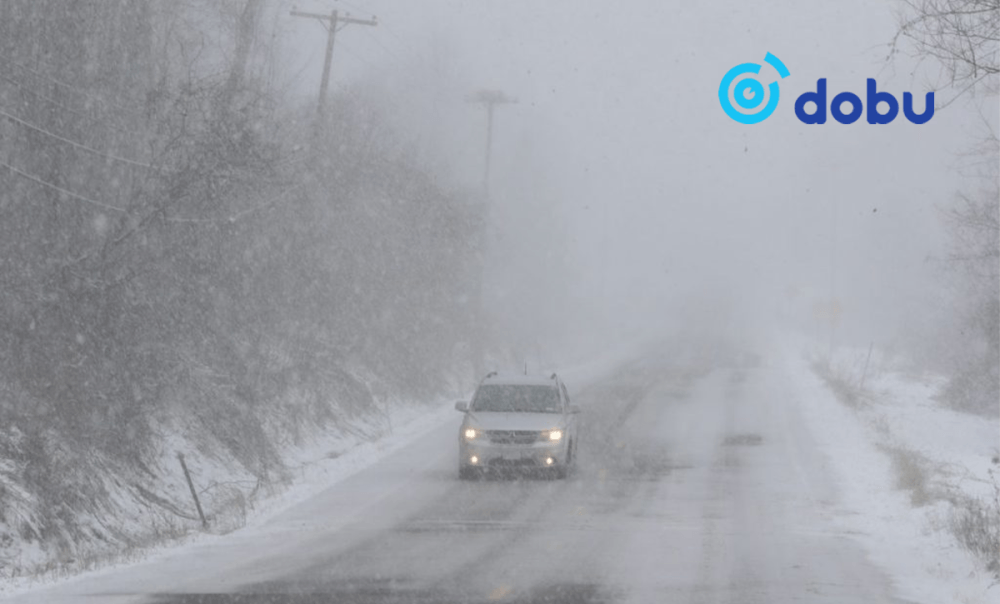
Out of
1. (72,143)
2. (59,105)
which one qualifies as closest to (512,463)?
(72,143)

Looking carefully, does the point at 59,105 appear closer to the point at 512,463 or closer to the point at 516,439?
the point at 516,439

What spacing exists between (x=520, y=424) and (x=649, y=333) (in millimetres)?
75144

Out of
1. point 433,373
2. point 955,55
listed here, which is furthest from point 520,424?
point 433,373

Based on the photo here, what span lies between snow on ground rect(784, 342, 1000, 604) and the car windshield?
5.19m

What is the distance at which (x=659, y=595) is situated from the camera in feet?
35.7

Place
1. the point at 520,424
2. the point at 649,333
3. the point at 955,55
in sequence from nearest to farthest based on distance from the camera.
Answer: the point at 955,55 → the point at 520,424 → the point at 649,333

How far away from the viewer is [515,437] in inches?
792

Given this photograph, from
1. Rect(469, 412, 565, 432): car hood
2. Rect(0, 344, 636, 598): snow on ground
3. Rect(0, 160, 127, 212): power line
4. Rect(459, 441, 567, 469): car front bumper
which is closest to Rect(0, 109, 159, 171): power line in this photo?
Rect(0, 160, 127, 212): power line

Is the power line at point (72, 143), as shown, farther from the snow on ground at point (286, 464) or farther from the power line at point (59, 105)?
the snow on ground at point (286, 464)

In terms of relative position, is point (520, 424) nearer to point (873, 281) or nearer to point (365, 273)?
point (365, 273)

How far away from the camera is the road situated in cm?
1096

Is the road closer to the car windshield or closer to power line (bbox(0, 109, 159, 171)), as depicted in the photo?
the car windshield

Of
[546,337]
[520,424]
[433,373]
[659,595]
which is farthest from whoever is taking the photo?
[546,337]

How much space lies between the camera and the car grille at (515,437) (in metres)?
20.1
